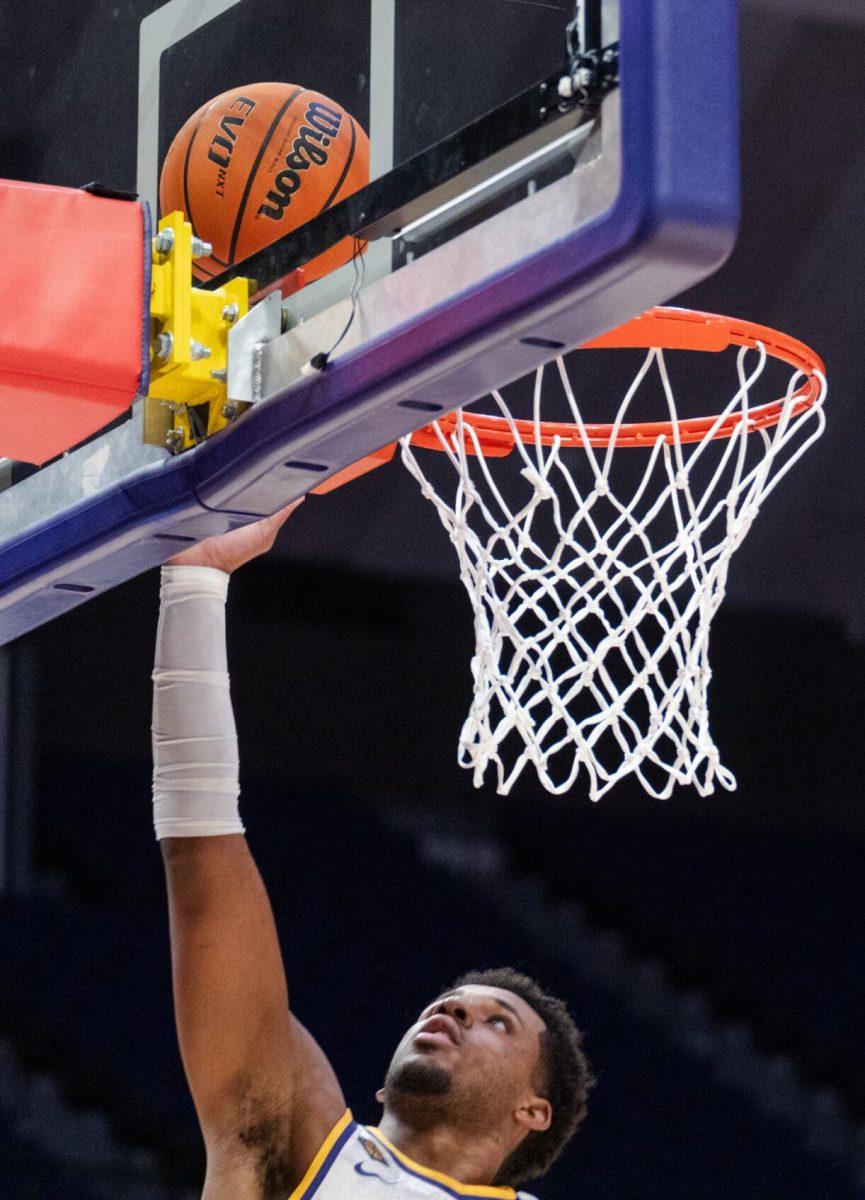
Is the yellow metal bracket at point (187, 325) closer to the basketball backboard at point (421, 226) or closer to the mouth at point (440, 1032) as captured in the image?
the basketball backboard at point (421, 226)

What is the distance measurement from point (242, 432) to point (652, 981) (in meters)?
6.25

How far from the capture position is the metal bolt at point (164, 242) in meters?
1.77

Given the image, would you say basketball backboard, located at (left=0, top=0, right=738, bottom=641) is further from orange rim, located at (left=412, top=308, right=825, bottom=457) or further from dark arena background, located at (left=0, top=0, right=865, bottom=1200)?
dark arena background, located at (left=0, top=0, right=865, bottom=1200)

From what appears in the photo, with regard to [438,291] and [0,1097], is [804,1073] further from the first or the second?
[438,291]

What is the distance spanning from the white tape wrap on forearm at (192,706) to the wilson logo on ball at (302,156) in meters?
0.52

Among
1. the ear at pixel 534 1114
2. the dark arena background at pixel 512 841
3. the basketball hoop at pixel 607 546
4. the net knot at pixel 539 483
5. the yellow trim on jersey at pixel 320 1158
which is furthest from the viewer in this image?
the dark arena background at pixel 512 841

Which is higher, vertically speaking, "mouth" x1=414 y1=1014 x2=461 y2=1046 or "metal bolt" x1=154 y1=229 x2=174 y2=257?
"metal bolt" x1=154 y1=229 x2=174 y2=257

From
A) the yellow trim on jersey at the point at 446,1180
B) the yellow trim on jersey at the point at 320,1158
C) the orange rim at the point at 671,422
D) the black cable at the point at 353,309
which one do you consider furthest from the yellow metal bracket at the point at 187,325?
the yellow trim on jersey at the point at 446,1180

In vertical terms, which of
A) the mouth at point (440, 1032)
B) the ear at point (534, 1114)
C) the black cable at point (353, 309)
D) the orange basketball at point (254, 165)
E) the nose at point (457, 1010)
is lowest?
the ear at point (534, 1114)

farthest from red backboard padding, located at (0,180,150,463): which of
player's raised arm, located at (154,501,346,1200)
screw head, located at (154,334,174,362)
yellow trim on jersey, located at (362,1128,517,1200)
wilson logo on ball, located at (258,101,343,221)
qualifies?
yellow trim on jersey, located at (362,1128,517,1200)

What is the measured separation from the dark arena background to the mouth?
351 cm

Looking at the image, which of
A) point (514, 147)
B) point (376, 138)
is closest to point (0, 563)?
point (376, 138)

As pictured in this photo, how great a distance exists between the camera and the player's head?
265 centimetres

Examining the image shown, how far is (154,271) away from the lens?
1.77 m
